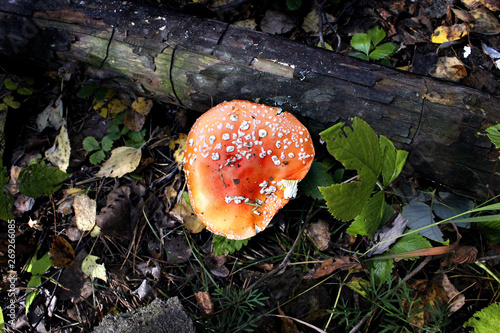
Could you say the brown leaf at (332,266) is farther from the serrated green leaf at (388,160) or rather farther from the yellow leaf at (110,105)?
the yellow leaf at (110,105)

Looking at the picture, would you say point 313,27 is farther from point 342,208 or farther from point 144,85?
point 342,208

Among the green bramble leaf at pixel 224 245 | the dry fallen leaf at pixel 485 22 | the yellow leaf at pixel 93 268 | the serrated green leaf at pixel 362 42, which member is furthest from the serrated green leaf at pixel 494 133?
the yellow leaf at pixel 93 268

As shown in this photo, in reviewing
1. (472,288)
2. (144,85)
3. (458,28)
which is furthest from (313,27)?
(472,288)

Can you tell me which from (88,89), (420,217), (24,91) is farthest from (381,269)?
(24,91)

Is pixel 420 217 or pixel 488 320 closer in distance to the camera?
pixel 488 320

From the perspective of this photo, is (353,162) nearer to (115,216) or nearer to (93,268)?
(115,216)

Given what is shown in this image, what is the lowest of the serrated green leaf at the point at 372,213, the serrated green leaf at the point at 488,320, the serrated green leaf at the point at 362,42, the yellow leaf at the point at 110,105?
the serrated green leaf at the point at 488,320
